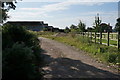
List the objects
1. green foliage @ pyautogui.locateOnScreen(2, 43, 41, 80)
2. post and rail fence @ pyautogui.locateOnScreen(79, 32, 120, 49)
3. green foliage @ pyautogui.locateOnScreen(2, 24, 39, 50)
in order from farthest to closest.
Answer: post and rail fence @ pyautogui.locateOnScreen(79, 32, 120, 49)
green foliage @ pyautogui.locateOnScreen(2, 24, 39, 50)
green foliage @ pyautogui.locateOnScreen(2, 43, 41, 80)

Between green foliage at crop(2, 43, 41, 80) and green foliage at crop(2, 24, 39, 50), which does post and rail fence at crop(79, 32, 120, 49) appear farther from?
green foliage at crop(2, 43, 41, 80)

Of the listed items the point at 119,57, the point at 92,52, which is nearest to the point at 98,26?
the point at 92,52

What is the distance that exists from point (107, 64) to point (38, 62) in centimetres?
439

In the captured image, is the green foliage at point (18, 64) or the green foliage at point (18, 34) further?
the green foliage at point (18, 34)

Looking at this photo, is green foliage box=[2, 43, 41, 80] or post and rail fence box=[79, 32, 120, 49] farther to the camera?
post and rail fence box=[79, 32, 120, 49]

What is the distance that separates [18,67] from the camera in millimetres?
5379

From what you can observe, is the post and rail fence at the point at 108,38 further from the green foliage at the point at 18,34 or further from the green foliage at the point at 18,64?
the green foliage at the point at 18,64

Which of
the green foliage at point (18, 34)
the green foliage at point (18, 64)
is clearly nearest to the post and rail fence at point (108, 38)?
the green foliage at point (18, 34)

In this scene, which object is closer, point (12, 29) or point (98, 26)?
point (12, 29)

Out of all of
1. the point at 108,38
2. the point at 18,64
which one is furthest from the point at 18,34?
the point at 108,38

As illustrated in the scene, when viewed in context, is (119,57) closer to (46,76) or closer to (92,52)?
(92,52)

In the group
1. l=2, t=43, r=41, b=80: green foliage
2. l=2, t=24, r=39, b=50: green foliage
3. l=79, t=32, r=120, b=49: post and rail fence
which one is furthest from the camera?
l=79, t=32, r=120, b=49: post and rail fence

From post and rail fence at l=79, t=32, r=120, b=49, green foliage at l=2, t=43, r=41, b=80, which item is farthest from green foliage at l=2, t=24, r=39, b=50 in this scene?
post and rail fence at l=79, t=32, r=120, b=49

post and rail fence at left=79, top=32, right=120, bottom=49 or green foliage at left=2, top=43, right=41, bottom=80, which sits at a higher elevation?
post and rail fence at left=79, top=32, right=120, bottom=49
